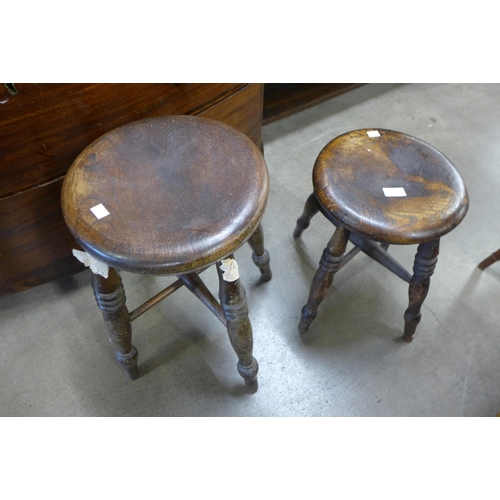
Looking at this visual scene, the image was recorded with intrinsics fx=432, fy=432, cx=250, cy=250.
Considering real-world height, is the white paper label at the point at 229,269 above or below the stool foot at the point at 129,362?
above

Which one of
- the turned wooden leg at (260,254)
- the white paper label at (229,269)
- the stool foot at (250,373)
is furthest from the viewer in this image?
the turned wooden leg at (260,254)

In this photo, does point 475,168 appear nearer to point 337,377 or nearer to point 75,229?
point 337,377

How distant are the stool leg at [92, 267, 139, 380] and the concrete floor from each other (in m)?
0.15

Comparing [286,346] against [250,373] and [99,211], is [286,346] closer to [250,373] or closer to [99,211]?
[250,373]

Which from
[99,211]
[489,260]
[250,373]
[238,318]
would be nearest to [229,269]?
[238,318]


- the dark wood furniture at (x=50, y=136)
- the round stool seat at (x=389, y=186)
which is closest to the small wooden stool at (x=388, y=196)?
the round stool seat at (x=389, y=186)

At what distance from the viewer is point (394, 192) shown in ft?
3.00

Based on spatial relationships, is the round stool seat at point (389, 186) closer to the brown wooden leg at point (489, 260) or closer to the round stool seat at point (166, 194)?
the round stool seat at point (166, 194)

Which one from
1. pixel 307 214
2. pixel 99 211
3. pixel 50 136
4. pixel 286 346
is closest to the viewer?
pixel 99 211

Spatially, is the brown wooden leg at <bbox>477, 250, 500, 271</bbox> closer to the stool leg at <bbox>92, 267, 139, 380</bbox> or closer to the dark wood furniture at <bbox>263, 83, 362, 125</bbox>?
the dark wood furniture at <bbox>263, 83, 362, 125</bbox>

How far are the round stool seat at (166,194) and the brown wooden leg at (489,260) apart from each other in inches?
35.0

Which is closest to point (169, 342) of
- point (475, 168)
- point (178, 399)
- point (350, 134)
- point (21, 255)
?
point (178, 399)

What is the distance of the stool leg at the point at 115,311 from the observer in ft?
2.76

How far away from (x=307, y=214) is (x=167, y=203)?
64cm
